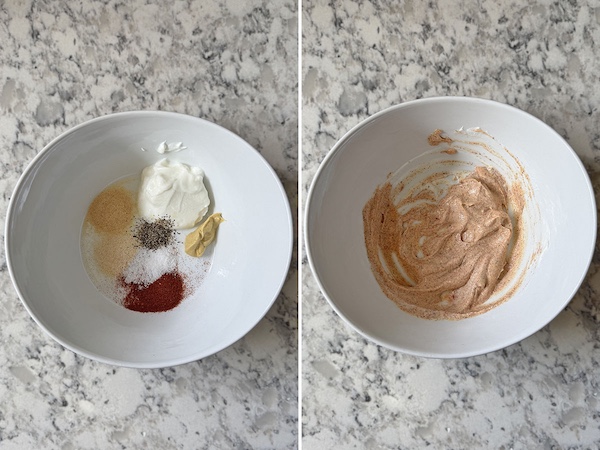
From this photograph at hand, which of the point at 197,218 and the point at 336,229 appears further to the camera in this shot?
the point at 197,218

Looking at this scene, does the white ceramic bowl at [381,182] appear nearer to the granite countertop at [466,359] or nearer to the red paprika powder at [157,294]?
the granite countertop at [466,359]

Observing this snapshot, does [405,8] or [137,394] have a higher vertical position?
[405,8]

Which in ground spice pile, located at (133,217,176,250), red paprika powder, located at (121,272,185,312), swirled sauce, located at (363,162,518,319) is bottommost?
red paprika powder, located at (121,272,185,312)

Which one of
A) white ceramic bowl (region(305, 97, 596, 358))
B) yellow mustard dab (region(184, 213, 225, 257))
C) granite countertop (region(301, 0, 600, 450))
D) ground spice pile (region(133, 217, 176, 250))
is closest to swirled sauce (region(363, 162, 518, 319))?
white ceramic bowl (region(305, 97, 596, 358))

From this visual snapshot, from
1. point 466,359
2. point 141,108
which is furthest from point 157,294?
point 466,359

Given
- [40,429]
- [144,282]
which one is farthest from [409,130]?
[40,429]

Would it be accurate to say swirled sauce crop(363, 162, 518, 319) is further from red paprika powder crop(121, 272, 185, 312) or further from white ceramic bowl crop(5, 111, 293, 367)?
red paprika powder crop(121, 272, 185, 312)

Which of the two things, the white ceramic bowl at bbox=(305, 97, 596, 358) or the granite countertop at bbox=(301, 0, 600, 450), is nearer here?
the white ceramic bowl at bbox=(305, 97, 596, 358)

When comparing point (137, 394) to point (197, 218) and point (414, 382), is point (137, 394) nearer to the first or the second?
point (197, 218)
